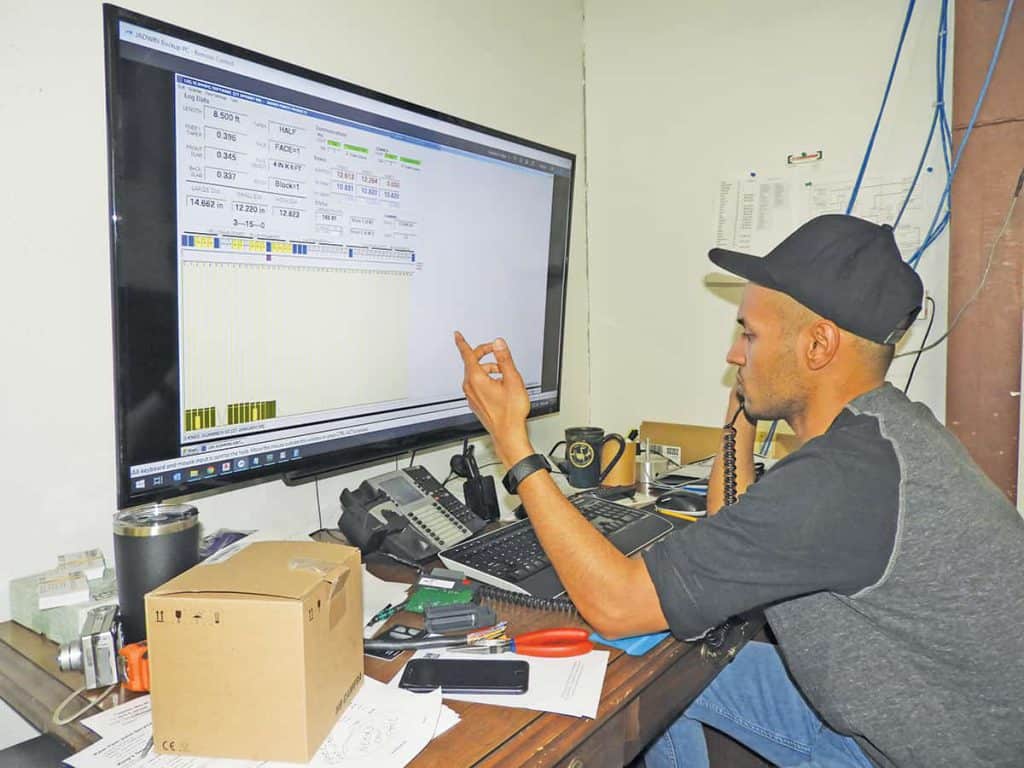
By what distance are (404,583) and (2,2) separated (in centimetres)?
107

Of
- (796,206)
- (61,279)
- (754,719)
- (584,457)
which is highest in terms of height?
(796,206)

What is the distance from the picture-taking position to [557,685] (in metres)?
0.92

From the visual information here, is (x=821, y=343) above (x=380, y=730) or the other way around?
above

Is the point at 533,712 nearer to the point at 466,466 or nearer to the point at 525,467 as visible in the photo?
the point at 525,467

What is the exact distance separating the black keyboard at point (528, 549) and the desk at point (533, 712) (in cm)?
6

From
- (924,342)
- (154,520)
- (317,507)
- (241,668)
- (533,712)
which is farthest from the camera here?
(924,342)

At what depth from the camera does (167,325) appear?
3.61 feet

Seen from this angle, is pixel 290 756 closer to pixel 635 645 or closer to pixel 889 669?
pixel 635 645

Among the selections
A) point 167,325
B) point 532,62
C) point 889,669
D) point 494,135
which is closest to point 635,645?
point 889,669

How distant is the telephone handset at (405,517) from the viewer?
1.36 m

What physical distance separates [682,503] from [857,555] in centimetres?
71

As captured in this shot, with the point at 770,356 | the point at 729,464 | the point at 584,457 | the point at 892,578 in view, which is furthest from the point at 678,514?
the point at 892,578

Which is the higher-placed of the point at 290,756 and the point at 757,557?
the point at 757,557

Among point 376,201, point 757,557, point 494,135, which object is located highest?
point 494,135
